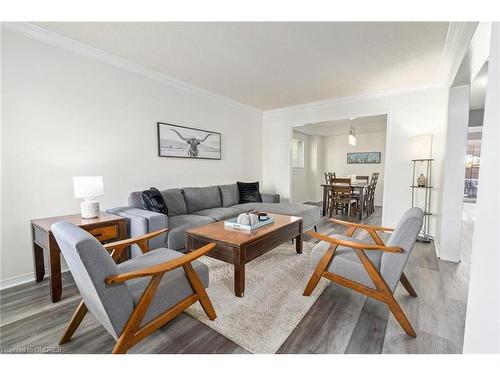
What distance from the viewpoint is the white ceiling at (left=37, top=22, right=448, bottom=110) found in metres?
2.16

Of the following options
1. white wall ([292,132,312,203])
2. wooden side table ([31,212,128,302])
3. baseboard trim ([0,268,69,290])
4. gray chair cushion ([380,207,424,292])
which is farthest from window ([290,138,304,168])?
baseboard trim ([0,268,69,290])

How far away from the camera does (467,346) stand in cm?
109

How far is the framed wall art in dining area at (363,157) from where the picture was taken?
23.1 feet

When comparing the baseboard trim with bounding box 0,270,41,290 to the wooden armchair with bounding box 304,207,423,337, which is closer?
the wooden armchair with bounding box 304,207,423,337

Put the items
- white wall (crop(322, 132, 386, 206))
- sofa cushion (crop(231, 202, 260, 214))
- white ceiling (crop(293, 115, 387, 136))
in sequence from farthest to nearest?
1. white wall (crop(322, 132, 386, 206))
2. white ceiling (crop(293, 115, 387, 136))
3. sofa cushion (crop(231, 202, 260, 214))

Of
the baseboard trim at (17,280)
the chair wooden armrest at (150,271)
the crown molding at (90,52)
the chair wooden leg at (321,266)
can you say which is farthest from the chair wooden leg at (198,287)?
the crown molding at (90,52)

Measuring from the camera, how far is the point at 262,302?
73.5 inches

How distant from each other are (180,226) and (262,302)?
1361 millimetres

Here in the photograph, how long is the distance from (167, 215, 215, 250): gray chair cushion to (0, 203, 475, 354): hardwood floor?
96 centimetres

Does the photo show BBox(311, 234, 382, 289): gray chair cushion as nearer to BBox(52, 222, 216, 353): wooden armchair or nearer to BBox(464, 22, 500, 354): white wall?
BBox(464, 22, 500, 354): white wall

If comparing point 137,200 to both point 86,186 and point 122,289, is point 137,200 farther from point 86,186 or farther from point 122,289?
point 122,289

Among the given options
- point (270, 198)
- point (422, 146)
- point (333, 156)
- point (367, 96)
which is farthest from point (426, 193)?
point (333, 156)
